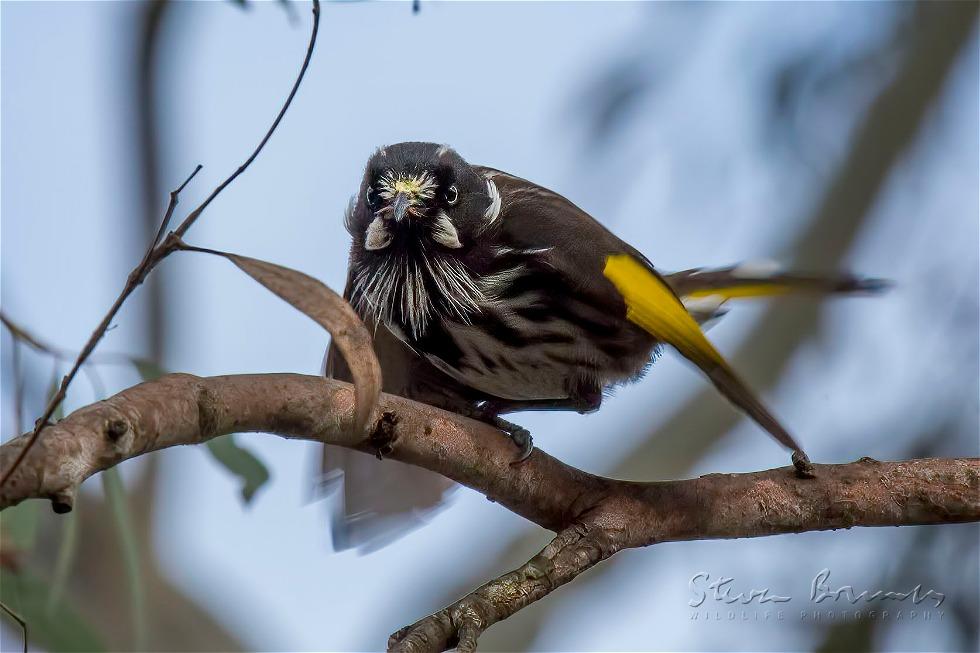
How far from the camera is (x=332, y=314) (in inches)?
60.8

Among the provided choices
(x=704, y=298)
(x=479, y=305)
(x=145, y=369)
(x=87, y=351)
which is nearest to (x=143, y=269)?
(x=87, y=351)

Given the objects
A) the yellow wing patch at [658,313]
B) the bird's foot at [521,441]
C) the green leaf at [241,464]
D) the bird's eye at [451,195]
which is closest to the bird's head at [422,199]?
the bird's eye at [451,195]

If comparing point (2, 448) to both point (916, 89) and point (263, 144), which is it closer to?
point (263, 144)

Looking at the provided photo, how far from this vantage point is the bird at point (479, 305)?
2.48 meters

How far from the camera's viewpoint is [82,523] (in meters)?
4.25

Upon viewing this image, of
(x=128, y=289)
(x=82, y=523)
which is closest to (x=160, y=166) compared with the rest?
(x=82, y=523)

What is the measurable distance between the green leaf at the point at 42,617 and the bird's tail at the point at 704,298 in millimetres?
1382

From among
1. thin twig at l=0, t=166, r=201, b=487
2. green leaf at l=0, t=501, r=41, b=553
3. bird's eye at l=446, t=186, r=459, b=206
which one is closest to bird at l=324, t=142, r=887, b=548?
bird's eye at l=446, t=186, r=459, b=206

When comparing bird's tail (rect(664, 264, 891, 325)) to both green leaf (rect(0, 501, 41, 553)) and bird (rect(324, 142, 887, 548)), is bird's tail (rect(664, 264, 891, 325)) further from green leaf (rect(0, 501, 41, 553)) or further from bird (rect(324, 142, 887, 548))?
green leaf (rect(0, 501, 41, 553))

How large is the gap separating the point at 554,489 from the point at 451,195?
780 millimetres

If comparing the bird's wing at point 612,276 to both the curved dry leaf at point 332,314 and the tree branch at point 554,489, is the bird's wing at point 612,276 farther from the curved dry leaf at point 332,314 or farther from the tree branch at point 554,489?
the curved dry leaf at point 332,314

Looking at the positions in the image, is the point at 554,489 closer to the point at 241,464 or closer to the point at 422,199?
the point at 241,464

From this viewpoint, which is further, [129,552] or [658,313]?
[658,313]

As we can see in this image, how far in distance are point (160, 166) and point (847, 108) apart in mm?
2744
